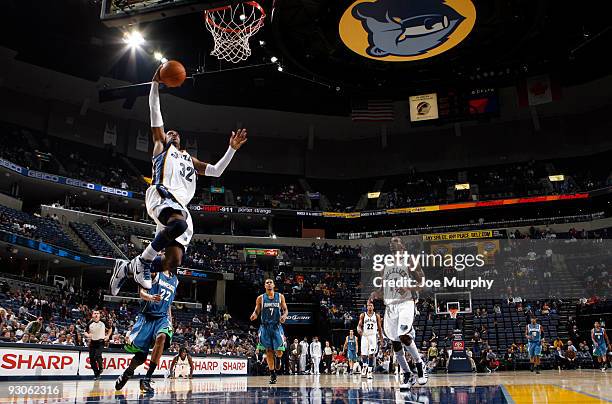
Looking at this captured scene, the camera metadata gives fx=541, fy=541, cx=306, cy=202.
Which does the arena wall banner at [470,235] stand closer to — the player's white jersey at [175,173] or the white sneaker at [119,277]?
the player's white jersey at [175,173]

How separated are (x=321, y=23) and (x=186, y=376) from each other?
46.2 ft

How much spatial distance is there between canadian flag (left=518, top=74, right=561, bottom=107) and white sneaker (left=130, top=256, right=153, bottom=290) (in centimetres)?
2715

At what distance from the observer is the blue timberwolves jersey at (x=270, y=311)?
10930 millimetres

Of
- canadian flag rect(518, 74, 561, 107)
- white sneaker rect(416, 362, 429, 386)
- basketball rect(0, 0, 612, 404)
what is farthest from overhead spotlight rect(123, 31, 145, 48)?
white sneaker rect(416, 362, 429, 386)

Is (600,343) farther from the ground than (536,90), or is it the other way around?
(536,90)

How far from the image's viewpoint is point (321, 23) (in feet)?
70.3

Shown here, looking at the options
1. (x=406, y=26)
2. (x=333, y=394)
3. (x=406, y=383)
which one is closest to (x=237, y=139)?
(x=333, y=394)

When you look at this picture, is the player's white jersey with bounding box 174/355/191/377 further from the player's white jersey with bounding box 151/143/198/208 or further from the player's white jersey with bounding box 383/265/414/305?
→ the player's white jersey with bounding box 151/143/198/208

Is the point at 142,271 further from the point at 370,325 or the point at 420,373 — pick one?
the point at 370,325

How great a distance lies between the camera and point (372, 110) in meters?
28.4

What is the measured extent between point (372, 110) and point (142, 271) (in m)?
23.9

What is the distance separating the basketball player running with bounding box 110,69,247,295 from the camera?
18.0ft

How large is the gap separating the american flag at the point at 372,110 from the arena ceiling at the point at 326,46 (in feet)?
1.72

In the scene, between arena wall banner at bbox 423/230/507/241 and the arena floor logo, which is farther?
arena wall banner at bbox 423/230/507/241
